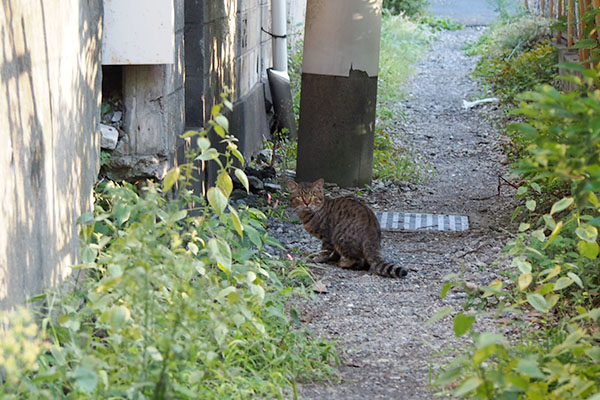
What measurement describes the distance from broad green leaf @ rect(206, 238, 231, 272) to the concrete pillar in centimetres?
424

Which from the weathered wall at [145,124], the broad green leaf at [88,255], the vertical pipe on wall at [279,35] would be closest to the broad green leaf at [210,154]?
the broad green leaf at [88,255]

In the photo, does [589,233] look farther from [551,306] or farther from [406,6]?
[406,6]

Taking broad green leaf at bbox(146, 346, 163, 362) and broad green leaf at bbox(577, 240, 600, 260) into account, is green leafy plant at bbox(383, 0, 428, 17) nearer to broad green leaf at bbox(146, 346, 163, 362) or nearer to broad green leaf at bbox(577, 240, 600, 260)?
broad green leaf at bbox(577, 240, 600, 260)

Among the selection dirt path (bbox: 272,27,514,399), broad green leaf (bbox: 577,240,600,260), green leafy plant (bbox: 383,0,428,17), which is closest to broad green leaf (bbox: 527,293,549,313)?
broad green leaf (bbox: 577,240,600,260)

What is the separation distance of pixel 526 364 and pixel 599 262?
1511 mm

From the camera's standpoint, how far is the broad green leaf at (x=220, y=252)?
3.35m

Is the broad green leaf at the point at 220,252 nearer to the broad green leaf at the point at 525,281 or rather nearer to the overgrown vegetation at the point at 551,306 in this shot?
the overgrown vegetation at the point at 551,306

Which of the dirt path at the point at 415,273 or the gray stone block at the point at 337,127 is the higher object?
the gray stone block at the point at 337,127

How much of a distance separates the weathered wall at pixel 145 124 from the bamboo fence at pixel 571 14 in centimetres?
286

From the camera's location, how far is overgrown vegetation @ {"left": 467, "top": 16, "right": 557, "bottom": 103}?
12.4 m

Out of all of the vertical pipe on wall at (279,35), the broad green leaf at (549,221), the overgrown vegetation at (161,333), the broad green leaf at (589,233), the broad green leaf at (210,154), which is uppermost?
the vertical pipe on wall at (279,35)

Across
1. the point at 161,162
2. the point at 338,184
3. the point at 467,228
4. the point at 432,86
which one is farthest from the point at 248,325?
the point at 432,86

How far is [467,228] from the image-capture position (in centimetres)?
682

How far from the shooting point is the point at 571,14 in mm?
9195
